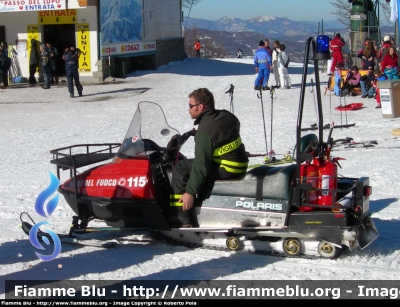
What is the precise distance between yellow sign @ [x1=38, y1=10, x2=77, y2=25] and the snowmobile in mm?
17109

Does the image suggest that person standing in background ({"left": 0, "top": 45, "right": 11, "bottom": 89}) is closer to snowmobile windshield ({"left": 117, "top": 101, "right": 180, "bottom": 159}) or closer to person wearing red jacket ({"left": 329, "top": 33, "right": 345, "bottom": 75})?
person wearing red jacket ({"left": 329, "top": 33, "right": 345, "bottom": 75})

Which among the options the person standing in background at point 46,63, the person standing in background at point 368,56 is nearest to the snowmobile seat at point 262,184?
the person standing in background at point 368,56

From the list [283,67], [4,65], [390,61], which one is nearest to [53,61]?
[4,65]

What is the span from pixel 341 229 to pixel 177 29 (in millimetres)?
28722

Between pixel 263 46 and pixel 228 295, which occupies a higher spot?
pixel 263 46

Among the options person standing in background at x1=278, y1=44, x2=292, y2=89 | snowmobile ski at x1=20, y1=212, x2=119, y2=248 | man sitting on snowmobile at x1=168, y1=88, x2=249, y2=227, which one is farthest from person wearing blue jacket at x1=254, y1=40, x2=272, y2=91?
man sitting on snowmobile at x1=168, y1=88, x2=249, y2=227

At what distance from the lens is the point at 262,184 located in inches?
220

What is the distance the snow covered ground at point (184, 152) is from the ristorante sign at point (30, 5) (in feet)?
Answer: 8.51

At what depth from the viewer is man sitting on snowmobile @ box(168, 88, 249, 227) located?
18.3 ft

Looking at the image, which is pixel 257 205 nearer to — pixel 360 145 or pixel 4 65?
pixel 360 145

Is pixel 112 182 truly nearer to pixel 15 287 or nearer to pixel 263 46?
pixel 15 287

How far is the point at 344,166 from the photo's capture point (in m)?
9.38

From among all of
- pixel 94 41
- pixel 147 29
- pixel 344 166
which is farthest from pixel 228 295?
pixel 147 29

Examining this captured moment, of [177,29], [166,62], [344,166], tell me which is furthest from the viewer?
[177,29]
